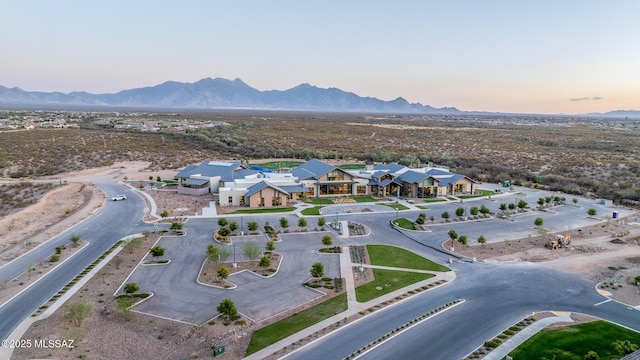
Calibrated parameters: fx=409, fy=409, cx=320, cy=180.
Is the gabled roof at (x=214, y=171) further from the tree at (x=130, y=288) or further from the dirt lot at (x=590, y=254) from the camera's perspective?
the dirt lot at (x=590, y=254)

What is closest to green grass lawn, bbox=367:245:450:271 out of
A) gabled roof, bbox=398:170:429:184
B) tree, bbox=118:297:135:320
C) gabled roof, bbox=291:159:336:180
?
tree, bbox=118:297:135:320

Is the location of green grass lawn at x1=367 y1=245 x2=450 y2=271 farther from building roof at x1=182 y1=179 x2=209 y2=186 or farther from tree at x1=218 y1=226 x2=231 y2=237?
building roof at x1=182 y1=179 x2=209 y2=186

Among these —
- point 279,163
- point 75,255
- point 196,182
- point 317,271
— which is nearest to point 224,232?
point 75,255

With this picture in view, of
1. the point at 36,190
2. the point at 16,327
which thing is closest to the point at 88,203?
the point at 36,190

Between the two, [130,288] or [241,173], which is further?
[241,173]

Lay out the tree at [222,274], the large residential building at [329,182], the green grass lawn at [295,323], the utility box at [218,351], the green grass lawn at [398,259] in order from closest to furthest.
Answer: the utility box at [218,351] → the green grass lawn at [295,323] → the tree at [222,274] → the green grass lawn at [398,259] → the large residential building at [329,182]

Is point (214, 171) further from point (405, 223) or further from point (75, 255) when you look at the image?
point (405, 223)

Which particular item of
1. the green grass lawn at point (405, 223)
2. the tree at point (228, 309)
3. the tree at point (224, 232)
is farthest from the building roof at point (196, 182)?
Answer: the tree at point (228, 309)
